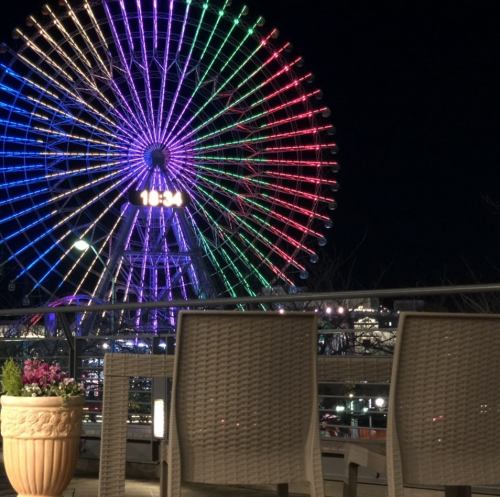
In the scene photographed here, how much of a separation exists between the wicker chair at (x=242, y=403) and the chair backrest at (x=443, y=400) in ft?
0.82

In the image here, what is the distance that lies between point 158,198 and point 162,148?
1216 millimetres

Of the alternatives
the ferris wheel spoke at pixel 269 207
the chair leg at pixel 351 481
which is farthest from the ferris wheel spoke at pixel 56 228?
the chair leg at pixel 351 481

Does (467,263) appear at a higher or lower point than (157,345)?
higher

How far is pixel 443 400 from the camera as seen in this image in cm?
293

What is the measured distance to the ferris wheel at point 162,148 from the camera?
2273 centimetres

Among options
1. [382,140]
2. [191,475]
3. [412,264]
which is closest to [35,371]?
[191,475]

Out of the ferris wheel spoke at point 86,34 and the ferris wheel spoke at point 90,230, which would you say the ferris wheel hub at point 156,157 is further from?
the ferris wheel spoke at point 86,34

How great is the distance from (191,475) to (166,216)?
2183cm

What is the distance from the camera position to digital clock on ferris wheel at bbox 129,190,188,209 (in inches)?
938

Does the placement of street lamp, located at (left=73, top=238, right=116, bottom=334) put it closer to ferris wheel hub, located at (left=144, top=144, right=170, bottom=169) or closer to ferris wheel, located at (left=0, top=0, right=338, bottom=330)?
ferris wheel, located at (left=0, top=0, right=338, bottom=330)

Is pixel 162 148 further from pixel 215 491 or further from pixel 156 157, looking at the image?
pixel 215 491

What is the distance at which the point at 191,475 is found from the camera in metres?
2.84

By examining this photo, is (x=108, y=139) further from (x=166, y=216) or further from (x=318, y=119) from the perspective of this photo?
(x=318, y=119)

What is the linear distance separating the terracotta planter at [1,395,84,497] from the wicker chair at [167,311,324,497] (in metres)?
1.38
